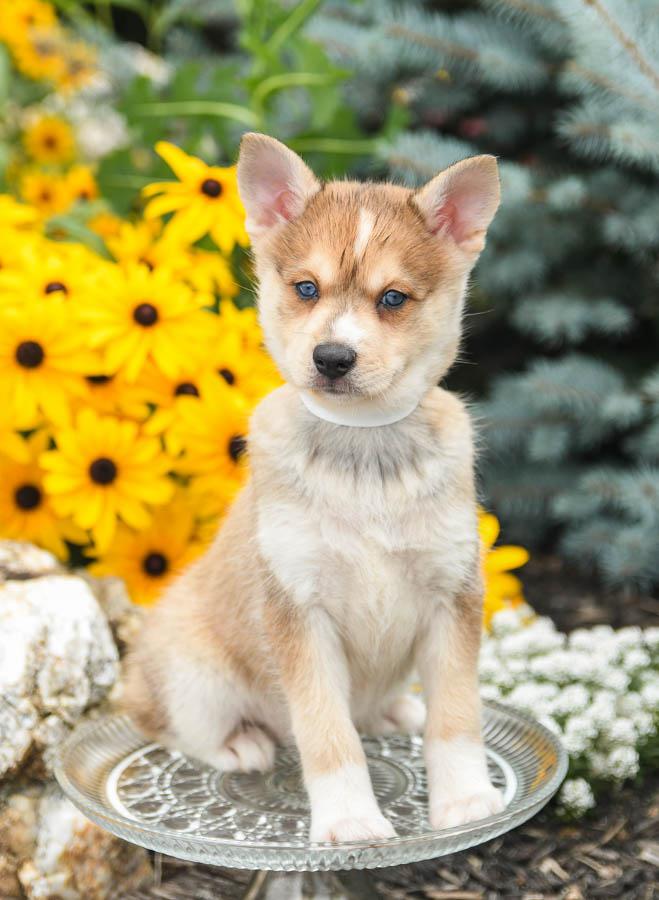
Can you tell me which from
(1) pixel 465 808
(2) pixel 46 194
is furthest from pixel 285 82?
(1) pixel 465 808

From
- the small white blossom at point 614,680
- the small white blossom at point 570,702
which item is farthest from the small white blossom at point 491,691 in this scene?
the small white blossom at point 614,680

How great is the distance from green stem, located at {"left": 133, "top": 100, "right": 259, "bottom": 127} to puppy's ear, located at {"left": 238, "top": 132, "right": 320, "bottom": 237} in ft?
5.53

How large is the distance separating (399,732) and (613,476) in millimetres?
1991

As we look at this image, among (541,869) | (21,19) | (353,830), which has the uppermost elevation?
(21,19)

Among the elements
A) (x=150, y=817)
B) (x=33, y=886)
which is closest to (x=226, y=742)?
(x=150, y=817)

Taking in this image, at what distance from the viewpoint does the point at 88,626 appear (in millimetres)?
2705

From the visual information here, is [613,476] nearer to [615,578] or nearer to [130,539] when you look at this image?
[615,578]

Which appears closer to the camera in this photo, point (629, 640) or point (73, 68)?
point (629, 640)

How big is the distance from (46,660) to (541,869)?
140 centimetres

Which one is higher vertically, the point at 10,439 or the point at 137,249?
the point at 137,249

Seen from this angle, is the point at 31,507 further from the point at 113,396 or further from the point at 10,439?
the point at 113,396

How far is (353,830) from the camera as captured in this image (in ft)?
6.41

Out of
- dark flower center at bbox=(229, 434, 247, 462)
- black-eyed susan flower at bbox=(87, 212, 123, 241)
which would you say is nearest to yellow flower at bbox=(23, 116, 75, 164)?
black-eyed susan flower at bbox=(87, 212, 123, 241)

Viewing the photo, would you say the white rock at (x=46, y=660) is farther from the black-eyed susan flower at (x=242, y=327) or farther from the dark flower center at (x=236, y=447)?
the black-eyed susan flower at (x=242, y=327)
